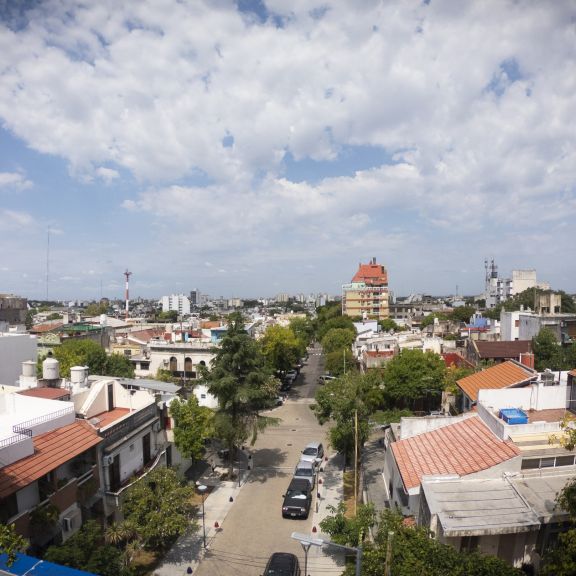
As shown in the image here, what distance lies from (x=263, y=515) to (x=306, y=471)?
445cm

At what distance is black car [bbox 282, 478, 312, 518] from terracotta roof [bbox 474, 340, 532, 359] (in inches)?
879

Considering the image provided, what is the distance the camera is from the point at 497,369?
2700cm

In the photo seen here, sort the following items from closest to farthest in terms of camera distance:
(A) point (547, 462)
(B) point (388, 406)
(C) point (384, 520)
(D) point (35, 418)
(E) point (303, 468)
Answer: (C) point (384, 520) → (A) point (547, 462) → (D) point (35, 418) → (E) point (303, 468) → (B) point (388, 406)

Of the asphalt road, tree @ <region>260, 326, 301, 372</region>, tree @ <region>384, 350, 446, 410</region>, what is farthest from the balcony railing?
tree @ <region>260, 326, 301, 372</region>

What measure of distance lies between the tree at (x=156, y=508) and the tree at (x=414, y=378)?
1965cm

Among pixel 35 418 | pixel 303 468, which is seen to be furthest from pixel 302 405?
pixel 35 418

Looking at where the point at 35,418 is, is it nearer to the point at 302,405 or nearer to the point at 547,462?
the point at 547,462

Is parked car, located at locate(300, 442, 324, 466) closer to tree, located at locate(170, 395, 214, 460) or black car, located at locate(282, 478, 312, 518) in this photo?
black car, located at locate(282, 478, 312, 518)

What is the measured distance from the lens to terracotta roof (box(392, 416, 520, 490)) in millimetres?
15648

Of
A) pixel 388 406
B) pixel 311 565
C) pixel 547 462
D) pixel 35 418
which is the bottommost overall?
pixel 311 565

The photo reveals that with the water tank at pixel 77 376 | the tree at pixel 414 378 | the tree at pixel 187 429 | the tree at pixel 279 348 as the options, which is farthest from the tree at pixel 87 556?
the tree at pixel 279 348

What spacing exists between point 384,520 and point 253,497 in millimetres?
12214

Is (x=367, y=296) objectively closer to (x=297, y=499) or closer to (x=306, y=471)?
(x=306, y=471)

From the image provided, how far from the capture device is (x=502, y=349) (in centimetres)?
3931
